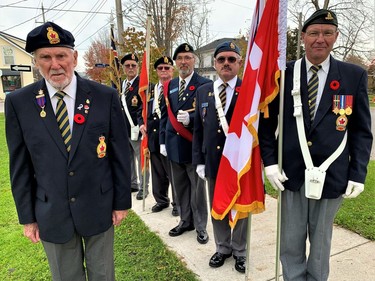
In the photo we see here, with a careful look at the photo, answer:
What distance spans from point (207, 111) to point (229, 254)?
59.9 inches

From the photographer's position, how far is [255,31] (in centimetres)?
228

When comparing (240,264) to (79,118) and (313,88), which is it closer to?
(313,88)

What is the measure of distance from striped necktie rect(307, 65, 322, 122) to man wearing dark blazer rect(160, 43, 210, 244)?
1516 mm

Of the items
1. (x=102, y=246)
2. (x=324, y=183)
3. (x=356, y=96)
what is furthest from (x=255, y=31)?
(x=102, y=246)

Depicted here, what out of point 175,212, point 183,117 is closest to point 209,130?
point 183,117

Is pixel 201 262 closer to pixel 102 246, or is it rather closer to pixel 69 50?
pixel 102 246

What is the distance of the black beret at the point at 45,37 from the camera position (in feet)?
6.02

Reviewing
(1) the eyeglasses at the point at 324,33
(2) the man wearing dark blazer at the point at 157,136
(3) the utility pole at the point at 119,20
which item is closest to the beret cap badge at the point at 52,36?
(1) the eyeglasses at the point at 324,33

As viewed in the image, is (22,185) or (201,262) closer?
(22,185)

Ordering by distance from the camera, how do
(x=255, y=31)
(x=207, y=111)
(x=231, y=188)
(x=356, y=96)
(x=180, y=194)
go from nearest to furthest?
(x=356, y=96) < (x=255, y=31) < (x=231, y=188) < (x=207, y=111) < (x=180, y=194)

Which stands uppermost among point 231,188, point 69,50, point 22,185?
point 69,50

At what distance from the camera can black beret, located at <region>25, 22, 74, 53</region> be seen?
1834 mm

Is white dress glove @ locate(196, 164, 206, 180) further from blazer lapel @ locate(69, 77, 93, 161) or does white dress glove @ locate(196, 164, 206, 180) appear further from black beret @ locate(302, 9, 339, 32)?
black beret @ locate(302, 9, 339, 32)

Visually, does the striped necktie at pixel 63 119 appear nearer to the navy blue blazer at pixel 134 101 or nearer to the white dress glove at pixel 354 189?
the white dress glove at pixel 354 189
